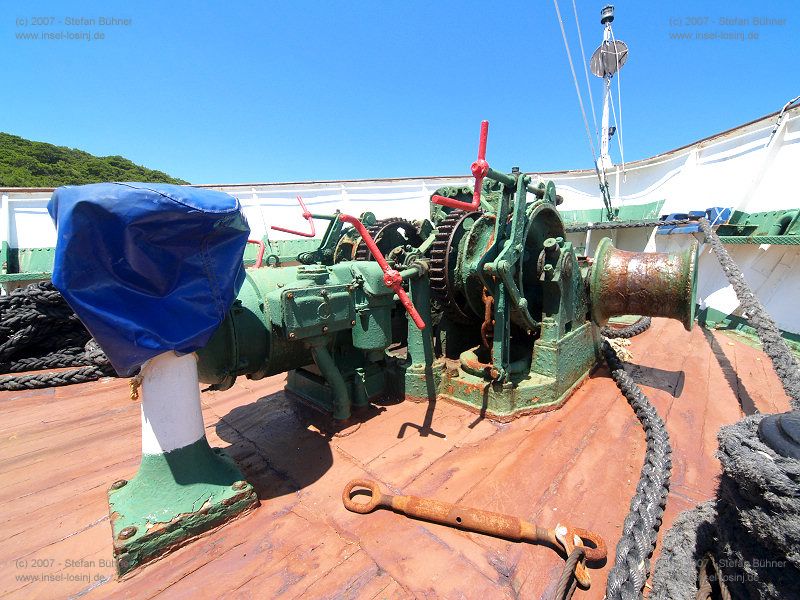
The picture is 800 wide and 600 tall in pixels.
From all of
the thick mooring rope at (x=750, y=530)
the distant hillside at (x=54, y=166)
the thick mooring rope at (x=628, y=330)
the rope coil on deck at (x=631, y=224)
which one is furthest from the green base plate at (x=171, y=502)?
the distant hillside at (x=54, y=166)

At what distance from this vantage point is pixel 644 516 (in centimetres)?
177

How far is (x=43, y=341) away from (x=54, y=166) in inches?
1199

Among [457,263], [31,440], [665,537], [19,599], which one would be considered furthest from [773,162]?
[31,440]

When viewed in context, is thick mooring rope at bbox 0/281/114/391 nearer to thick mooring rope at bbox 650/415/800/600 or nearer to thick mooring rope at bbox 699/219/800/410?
thick mooring rope at bbox 650/415/800/600

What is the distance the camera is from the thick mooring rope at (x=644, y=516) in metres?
1.45

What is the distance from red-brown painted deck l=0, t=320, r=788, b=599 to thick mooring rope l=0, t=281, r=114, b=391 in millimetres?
332

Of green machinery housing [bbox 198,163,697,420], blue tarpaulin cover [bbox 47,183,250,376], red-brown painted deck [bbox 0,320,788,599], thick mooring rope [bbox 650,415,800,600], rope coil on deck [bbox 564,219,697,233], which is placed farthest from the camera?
rope coil on deck [bbox 564,219,697,233]

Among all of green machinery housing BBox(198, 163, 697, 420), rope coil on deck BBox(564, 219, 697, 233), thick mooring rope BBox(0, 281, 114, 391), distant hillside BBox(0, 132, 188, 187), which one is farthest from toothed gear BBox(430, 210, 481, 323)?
distant hillside BBox(0, 132, 188, 187)

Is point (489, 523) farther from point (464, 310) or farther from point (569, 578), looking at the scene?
point (464, 310)

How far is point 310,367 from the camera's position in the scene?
3.25m

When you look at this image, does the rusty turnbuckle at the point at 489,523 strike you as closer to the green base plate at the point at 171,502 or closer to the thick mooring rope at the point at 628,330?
the green base plate at the point at 171,502

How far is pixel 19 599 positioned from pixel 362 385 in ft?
6.80

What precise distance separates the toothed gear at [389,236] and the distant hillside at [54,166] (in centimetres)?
2646

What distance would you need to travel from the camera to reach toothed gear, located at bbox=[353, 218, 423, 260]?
4.02 meters
